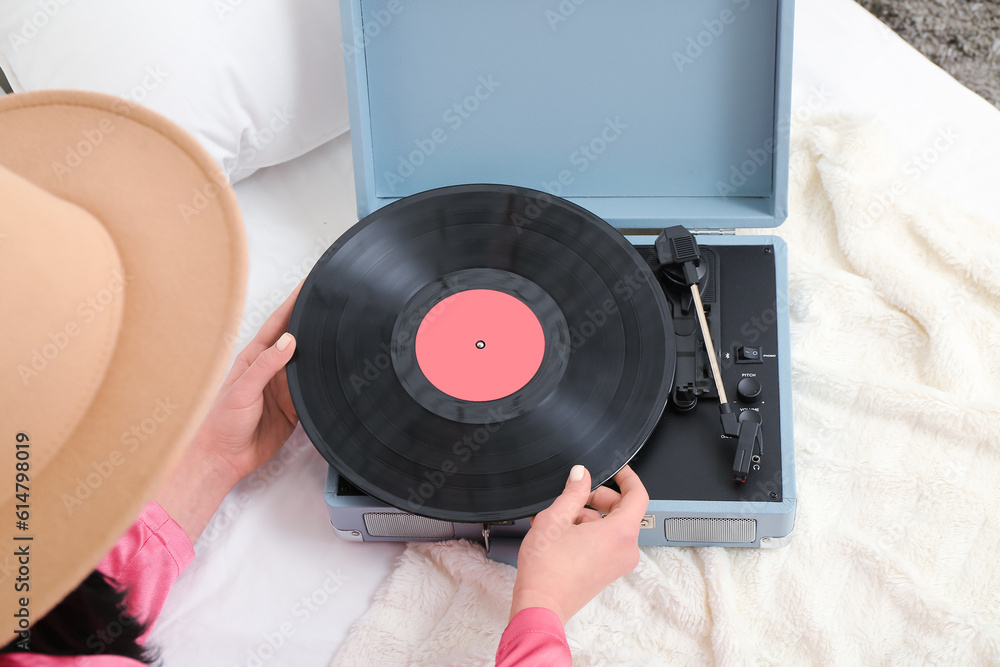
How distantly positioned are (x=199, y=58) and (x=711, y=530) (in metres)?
1.14

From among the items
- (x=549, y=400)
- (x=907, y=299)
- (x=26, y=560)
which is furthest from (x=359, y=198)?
(x=907, y=299)

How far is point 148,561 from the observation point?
1.09 metres

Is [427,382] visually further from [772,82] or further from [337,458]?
[772,82]

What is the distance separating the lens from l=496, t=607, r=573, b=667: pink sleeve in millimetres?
856

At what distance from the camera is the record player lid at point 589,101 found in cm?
124

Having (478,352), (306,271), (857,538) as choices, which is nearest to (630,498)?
(478,352)

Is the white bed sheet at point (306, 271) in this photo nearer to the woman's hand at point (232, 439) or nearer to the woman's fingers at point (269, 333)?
the woman's hand at point (232, 439)

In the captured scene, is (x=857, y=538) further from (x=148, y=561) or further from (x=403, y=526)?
(x=148, y=561)

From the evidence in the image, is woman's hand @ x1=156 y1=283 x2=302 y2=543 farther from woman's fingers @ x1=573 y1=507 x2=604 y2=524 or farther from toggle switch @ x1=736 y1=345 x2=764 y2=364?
toggle switch @ x1=736 y1=345 x2=764 y2=364

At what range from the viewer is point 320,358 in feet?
3.50

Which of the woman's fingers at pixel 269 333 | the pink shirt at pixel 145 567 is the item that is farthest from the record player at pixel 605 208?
the pink shirt at pixel 145 567

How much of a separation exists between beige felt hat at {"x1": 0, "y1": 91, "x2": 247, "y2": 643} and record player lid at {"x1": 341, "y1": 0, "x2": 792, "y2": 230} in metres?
0.64

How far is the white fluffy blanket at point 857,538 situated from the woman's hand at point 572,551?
0.18 metres

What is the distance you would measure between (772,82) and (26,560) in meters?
1.19
